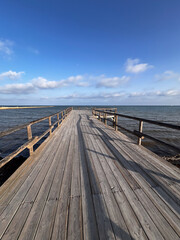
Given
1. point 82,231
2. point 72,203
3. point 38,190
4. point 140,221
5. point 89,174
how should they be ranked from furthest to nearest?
point 89,174 < point 38,190 < point 72,203 < point 140,221 < point 82,231

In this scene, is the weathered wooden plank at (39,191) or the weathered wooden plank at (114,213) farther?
the weathered wooden plank at (39,191)

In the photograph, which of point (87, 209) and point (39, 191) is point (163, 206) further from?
point (39, 191)

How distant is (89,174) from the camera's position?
2246 mm

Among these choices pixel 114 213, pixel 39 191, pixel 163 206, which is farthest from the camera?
pixel 39 191

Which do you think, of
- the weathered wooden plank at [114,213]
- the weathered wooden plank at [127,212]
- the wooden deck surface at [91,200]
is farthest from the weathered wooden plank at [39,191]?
the weathered wooden plank at [127,212]

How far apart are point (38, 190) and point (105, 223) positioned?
1.25m

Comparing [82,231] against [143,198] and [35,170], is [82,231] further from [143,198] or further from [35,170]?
[35,170]

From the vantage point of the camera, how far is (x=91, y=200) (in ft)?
5.33

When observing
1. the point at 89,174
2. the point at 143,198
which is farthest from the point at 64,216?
the point at 143,198

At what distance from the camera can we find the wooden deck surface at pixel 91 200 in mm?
1232

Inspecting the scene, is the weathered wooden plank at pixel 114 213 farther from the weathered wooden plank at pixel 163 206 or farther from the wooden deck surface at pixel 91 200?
the weathered wooden plank at pixel 163 206

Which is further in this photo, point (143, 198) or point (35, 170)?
point (35, 170)

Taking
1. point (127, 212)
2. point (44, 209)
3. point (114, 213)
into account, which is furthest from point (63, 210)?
point (127, 212)

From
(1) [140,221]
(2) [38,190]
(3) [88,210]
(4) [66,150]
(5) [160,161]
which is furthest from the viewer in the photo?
(4) [66,150]
